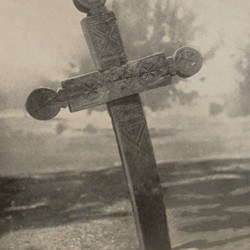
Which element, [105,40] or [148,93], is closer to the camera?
[105,40]

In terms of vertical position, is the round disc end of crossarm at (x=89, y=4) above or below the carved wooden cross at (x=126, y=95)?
above

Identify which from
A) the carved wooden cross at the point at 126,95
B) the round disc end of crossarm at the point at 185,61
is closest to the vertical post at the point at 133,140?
the carved wooden cross at the point at 126,95

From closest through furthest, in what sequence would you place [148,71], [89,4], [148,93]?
[89,4], [148,71], [148,93]

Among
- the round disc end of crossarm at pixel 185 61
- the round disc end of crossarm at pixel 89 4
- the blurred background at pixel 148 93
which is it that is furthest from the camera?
the blurred background at pixel 148 93

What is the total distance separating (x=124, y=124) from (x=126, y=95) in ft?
0.44

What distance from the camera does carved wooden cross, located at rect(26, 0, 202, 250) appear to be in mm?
2367

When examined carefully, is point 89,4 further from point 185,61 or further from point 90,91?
point 185,61

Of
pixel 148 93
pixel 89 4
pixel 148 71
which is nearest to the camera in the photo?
pixel 89 4

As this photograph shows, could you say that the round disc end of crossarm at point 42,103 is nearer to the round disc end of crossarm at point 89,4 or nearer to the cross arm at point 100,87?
the cross arm at point 100,87

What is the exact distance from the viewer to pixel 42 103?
2.36 m

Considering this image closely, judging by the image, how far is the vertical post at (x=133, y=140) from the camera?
2.37m

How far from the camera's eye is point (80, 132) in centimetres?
274

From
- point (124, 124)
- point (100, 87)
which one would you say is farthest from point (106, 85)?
point (124, 124)

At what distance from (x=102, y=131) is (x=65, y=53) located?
0.45 m
